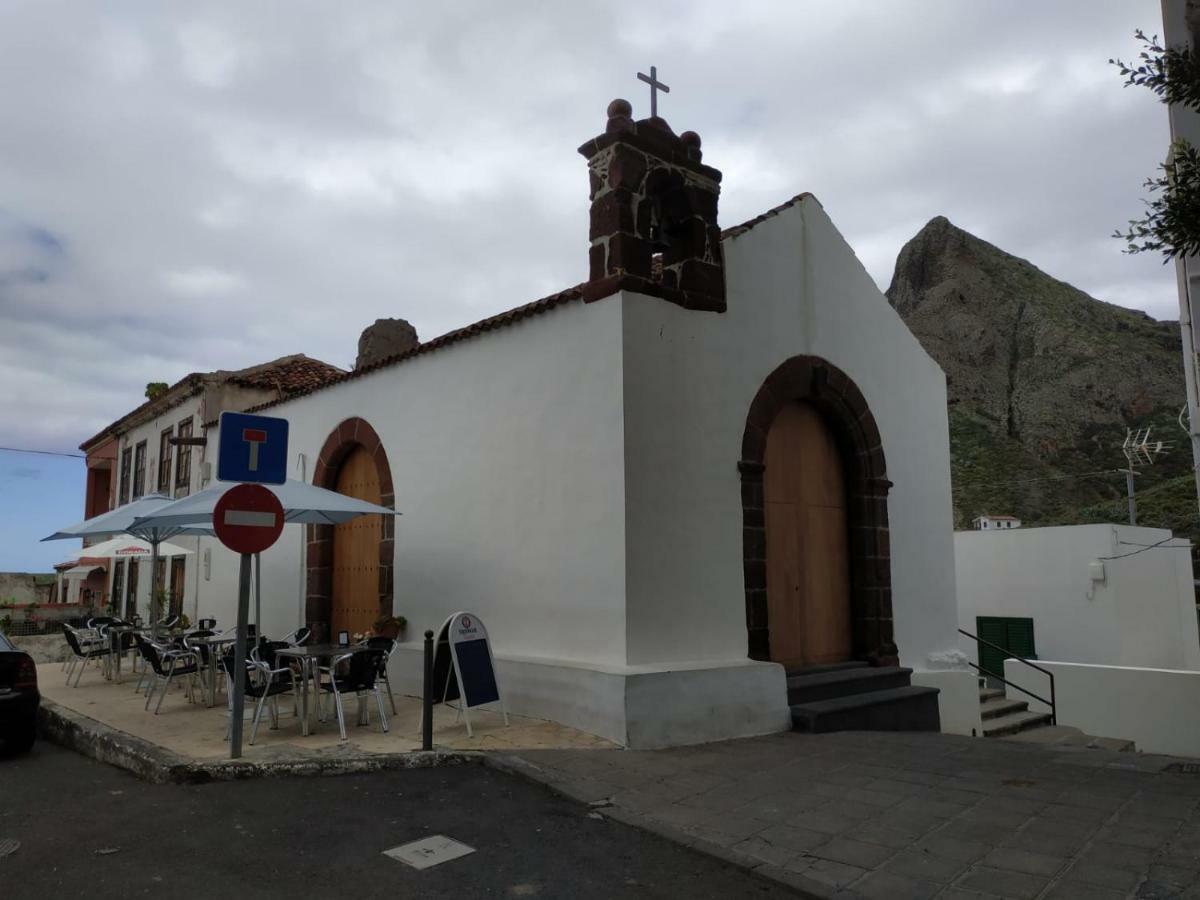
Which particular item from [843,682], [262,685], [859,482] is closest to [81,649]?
[262,685]

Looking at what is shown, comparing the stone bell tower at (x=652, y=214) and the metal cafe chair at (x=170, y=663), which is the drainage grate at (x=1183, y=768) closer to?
the stone bell tower at (x=652, y=214)

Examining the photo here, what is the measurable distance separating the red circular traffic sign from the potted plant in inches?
151

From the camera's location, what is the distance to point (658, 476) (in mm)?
7484

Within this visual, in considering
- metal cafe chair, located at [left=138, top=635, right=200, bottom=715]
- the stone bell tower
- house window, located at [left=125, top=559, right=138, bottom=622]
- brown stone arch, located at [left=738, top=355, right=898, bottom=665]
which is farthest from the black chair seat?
house window, located at [left=125, top=559, right=138, bottom=622]

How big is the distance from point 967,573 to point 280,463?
630 inches

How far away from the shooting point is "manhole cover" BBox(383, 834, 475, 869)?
163 inches

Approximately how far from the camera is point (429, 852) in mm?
4262

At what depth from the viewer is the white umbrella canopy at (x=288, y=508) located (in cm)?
718

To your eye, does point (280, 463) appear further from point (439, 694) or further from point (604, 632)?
point (604, 632)

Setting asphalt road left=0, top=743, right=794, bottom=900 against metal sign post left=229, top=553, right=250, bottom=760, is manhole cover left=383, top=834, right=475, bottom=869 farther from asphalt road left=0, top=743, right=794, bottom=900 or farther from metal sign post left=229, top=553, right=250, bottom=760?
metal sign post left=229, top=553, right=250, bottom=760

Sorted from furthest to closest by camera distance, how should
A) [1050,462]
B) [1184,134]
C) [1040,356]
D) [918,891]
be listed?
[1040,356], [1050,462], [1184,134], [918,891]

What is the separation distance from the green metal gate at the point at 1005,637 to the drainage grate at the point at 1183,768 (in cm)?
1160

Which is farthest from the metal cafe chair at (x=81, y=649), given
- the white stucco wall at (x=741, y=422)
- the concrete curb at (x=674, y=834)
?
the white stucco wall at (x=741, y=422)

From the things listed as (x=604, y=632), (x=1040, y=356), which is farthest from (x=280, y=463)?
(x=1040, y=356)
